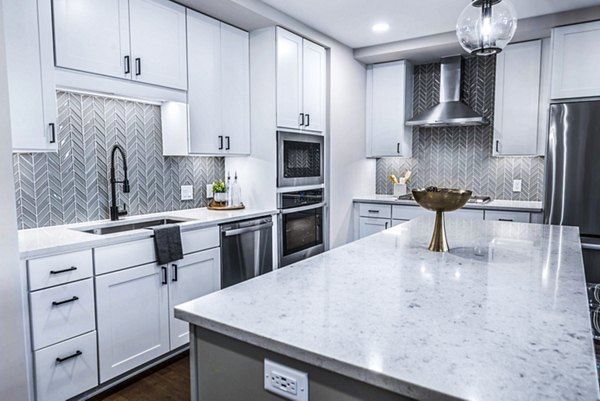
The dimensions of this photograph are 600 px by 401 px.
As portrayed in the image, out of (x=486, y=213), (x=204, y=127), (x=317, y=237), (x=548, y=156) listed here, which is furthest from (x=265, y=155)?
(x=548, y=156)

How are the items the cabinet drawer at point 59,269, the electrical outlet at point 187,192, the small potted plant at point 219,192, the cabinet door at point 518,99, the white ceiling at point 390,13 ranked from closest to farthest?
the cabinet drawer at point 59,269 → the white ceiling at point 390,13 → the electrical outlet at point 187,192 → the small potted plant at point 219,192 → the cabinet door at point 518,99

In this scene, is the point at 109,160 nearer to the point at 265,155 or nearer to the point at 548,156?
the point at 265,155

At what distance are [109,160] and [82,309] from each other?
3.75 feet

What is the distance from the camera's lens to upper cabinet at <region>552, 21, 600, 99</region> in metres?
3.28

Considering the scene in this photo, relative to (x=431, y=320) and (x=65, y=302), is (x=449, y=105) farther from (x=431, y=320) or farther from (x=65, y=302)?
(x=65, y=302)

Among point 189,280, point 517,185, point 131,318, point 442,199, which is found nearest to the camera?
point 442,199

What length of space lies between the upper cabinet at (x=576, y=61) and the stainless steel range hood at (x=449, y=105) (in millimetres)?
756

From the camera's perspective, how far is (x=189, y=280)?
8.79 ft

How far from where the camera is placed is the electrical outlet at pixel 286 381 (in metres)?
0.93

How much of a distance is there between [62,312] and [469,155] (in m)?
4.08

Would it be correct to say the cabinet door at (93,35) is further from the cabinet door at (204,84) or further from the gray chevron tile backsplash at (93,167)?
the cabinet door at (204,84)

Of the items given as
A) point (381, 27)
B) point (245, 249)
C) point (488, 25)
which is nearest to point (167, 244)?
point (245, 249)

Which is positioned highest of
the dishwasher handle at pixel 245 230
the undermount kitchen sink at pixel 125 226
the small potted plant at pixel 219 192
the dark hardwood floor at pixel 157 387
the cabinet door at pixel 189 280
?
the small potted plant at pixel 219 192

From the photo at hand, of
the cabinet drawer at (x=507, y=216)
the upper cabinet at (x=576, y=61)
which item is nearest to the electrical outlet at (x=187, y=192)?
the cabinet drawer at (x=507, y=216)
